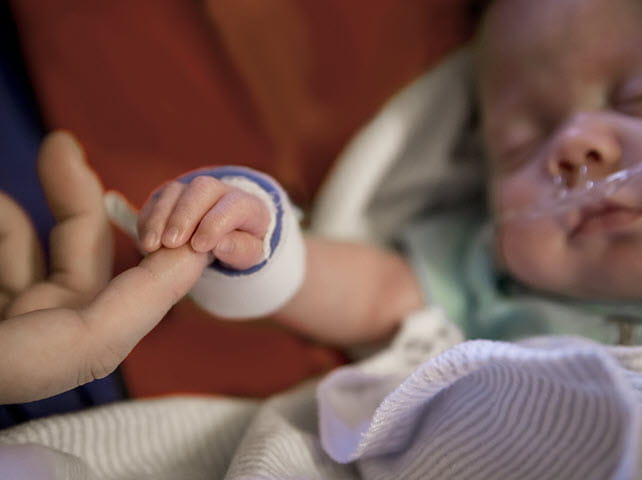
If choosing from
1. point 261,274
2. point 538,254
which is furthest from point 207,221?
point 538,254

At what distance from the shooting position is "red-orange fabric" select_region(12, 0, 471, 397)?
696 mm

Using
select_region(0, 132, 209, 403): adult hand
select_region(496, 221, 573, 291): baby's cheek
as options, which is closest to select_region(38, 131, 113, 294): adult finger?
select_region(0, 132, 209, 403): adult hand

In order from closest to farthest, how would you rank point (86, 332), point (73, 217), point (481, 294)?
point (86, 332)
point (73, 217)
point (481, 294)

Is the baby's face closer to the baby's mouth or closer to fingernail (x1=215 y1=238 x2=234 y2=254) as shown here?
the baby's mouth

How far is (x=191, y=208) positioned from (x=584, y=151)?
1.35 feet

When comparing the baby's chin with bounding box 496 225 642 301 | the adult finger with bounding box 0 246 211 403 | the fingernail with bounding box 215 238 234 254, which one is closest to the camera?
the adult finger with bounding box 0 246 211 403

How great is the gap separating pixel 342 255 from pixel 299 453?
0.29 m

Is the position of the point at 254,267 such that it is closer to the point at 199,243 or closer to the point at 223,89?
the point at 199,243

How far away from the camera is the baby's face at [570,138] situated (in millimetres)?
582

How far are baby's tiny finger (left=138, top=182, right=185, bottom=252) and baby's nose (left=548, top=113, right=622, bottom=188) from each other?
1.31ft

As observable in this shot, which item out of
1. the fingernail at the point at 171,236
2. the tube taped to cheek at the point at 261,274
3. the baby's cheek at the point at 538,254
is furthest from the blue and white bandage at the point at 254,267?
the baby's cheek at the point at 538,254

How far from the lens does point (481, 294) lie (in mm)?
759

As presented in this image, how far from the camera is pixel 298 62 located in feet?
2.67

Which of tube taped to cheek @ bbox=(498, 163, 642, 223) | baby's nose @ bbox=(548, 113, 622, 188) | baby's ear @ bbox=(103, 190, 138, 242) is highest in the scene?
baby's ear @ bbox=(103, 190, 138, 242)
